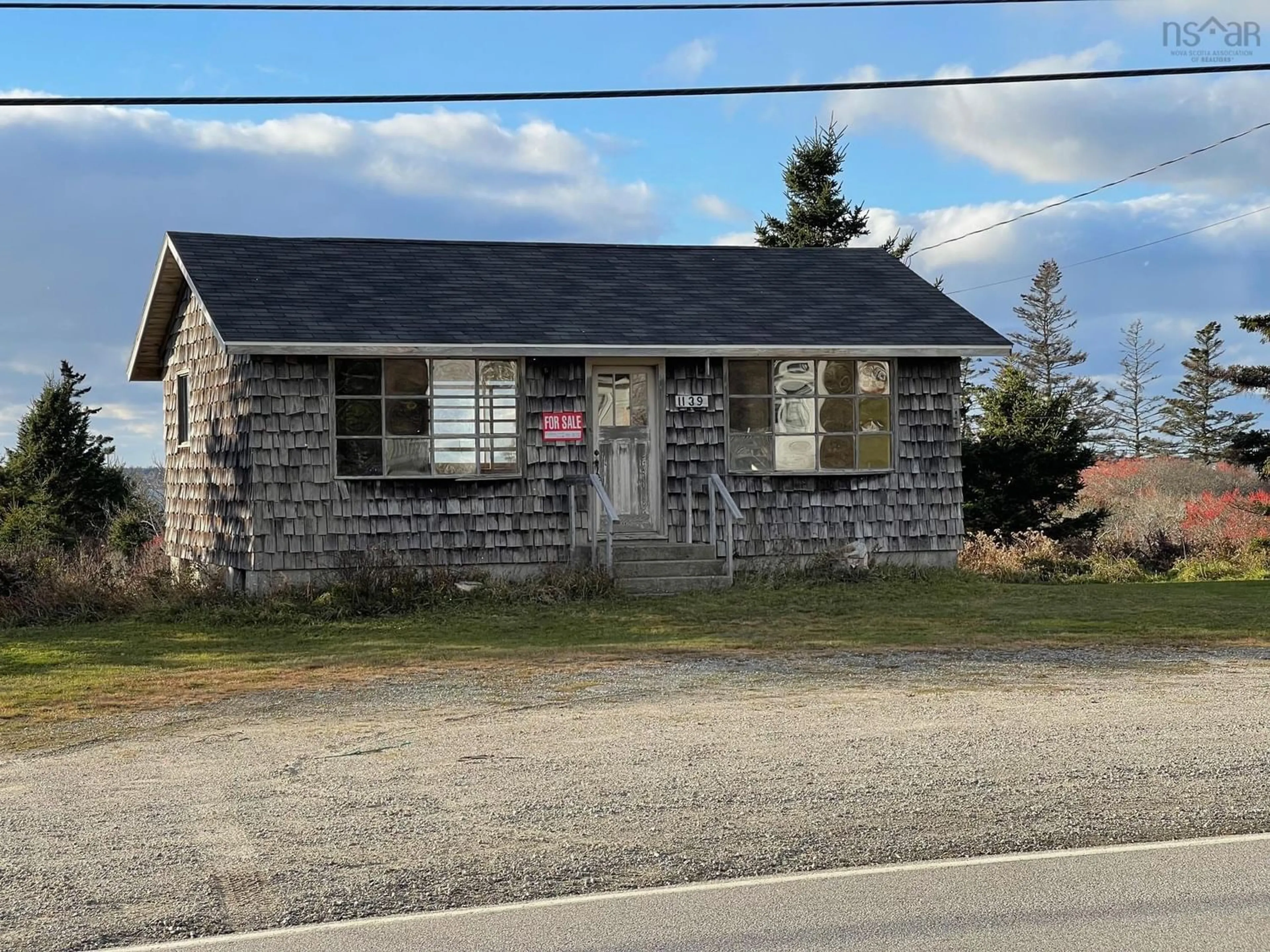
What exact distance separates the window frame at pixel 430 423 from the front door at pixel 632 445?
1.08 m

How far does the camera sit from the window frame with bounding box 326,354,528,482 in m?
17.4

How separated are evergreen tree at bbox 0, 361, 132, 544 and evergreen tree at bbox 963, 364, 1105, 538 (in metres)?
15.7

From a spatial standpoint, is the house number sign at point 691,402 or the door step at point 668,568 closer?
the door step at point 668,568

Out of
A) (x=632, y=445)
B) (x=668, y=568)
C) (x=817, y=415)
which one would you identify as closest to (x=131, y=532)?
(x=632, y=445)

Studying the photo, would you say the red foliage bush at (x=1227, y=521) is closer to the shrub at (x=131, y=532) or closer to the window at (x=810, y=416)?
the window at (x=810, y=416)

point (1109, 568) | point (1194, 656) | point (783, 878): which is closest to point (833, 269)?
point (1109, 568)

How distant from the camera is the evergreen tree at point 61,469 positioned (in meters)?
26.7

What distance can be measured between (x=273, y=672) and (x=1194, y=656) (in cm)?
790

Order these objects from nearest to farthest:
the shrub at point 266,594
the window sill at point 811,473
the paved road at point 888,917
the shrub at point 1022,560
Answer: the paved road at point 888,917
the shrub at point 266,594
the window sill at point 811,473
the shrub at point 1022,560

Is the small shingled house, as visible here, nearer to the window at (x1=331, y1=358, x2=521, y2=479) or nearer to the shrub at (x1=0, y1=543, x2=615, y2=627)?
the window at (x1=331, y1=358, x2=521, y2=479)

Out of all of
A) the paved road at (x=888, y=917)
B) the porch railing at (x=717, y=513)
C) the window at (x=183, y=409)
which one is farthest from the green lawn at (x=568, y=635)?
the paved road at (x=888, y=917)

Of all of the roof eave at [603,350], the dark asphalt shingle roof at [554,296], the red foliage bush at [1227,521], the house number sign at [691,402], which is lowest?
the red foliage bush at [1227,521]

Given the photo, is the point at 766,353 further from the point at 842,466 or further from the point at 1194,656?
the point at 1194,656

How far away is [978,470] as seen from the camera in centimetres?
2416
